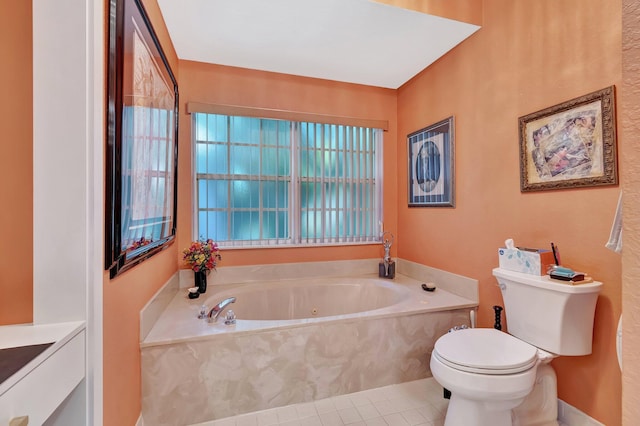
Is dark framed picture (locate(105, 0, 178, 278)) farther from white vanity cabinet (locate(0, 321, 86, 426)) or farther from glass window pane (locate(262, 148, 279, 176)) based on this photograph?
glass window pane (locate(262, 148, 279, 176))

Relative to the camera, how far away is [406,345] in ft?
6.24

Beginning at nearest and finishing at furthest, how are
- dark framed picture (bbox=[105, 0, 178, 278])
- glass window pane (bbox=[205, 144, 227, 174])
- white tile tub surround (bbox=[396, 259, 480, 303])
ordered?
dark framed picture (bbox=[105, 0, 178, 278])
white tile tub surround (bbox=[396, 259, 480, 303])
glass window pane (bbox=[205, 144, 227, 174])

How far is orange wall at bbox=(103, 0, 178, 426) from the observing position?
3.37 ft

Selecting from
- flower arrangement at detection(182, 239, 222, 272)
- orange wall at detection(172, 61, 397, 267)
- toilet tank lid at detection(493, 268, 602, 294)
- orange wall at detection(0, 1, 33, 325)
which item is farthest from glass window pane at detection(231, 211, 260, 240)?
toilet tank lid at detection(493, 268, 602, 294)

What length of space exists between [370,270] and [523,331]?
5.00 feet

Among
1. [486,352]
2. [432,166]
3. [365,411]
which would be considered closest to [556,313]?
[486,352]

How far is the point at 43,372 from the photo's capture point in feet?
2.18

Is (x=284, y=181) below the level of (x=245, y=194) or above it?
above

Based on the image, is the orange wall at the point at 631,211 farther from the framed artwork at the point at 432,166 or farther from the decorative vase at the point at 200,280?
the decorative vase at the point at 200,280

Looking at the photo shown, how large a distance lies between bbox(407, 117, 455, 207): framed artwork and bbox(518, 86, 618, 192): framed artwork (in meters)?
0.62

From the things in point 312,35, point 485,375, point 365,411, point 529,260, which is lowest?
point 365,411

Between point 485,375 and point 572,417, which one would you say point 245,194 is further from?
point 572,417

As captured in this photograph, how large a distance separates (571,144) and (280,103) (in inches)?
86.7

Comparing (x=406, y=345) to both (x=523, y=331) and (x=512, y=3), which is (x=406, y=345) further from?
(x=512, y=3)
